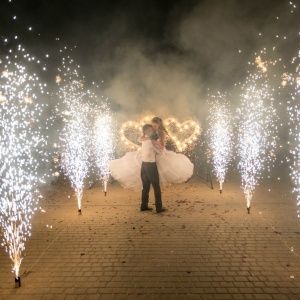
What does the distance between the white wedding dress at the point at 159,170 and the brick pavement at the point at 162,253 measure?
77 cm

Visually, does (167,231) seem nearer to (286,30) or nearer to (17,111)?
(17,111)

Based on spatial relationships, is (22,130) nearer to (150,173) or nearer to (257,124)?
(150,173)

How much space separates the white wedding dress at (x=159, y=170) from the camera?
8727 mm

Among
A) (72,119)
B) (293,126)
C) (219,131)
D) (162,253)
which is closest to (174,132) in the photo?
(219,131)

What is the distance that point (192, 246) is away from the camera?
536 cm

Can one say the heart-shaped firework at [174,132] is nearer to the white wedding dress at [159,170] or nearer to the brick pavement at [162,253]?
the white wedding dress at [159,170]

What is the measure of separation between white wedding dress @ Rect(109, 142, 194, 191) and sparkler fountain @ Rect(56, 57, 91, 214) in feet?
9.96

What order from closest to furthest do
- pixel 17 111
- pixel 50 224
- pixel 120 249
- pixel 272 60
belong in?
1. pixel 120 249
2. pixel 50 224
3. pixel 17 111
4. pixel 272 60

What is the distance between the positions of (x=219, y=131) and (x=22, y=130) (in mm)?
9423

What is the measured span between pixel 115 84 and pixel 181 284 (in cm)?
1369

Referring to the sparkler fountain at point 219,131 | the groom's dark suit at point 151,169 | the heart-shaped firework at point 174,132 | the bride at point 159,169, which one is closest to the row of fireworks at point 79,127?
the sparkler fountain at point 219,131

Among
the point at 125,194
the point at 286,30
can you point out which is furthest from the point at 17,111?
the point at 286,30

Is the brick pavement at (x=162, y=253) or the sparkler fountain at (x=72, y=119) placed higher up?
the sparkler fountain at (x=72, y=119)

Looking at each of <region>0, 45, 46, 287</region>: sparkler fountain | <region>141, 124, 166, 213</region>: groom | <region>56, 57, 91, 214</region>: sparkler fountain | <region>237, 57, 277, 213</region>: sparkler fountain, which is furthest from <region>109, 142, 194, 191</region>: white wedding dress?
<region>237, 57, 277, 213</region>: sparkler fountain
